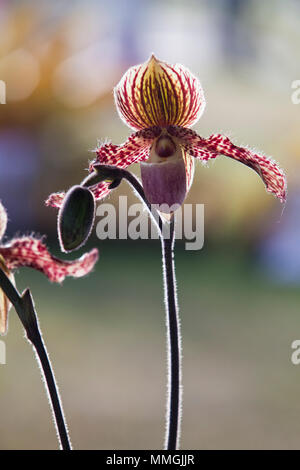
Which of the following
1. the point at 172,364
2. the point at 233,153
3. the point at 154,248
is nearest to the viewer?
the point at 172,364

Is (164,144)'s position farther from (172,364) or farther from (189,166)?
(172,364)

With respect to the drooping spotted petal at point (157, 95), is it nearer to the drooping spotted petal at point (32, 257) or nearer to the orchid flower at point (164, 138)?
the orchid flower at point (164, 138)

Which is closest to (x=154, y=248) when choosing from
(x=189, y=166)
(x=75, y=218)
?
(x=189, y=166)

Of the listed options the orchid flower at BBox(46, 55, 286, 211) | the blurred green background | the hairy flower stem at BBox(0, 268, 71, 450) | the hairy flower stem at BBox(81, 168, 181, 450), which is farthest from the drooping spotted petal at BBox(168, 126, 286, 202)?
the blurred green background

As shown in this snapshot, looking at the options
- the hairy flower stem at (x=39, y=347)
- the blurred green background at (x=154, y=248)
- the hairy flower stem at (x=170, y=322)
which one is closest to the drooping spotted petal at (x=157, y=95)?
the hairy flower stem at (x=170, y=322)

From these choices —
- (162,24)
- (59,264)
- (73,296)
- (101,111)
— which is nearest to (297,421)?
(73,296)

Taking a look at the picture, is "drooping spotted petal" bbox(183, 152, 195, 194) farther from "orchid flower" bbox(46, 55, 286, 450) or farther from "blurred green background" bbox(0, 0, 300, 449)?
"blurred green background" bbox(0, 0, 300, 449)

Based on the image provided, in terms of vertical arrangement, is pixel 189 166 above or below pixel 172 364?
above
